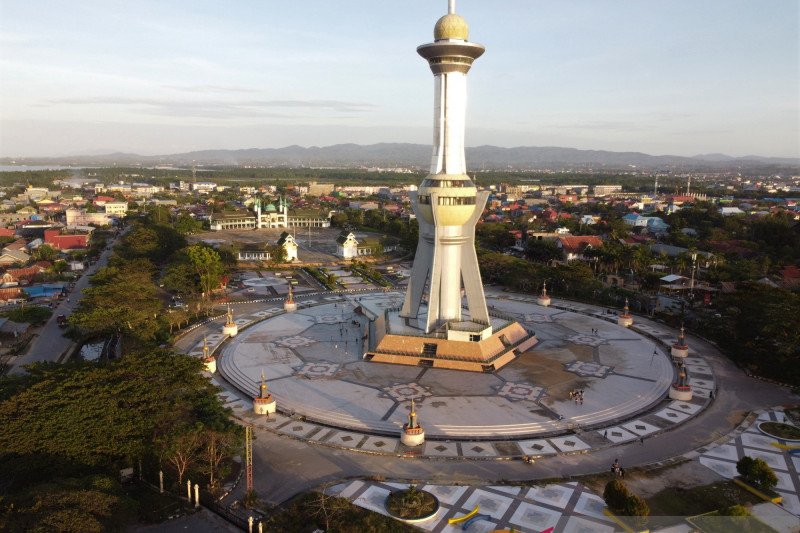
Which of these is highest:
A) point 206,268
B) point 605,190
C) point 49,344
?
point 605,190

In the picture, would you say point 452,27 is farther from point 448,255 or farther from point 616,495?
point 616,495

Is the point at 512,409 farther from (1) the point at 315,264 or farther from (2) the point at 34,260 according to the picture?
(2) the point at 34,260

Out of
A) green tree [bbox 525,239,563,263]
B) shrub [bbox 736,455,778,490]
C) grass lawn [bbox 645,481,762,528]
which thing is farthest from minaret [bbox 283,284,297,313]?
shrub [bbox 736,455,778,490]

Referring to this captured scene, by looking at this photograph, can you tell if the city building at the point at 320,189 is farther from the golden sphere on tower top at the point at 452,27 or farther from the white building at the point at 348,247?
the golden sphere on tower top at the point at 452,27

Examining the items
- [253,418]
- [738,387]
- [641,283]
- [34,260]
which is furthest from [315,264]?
[738,387]

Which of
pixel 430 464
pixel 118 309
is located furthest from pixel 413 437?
pixel 118 309
